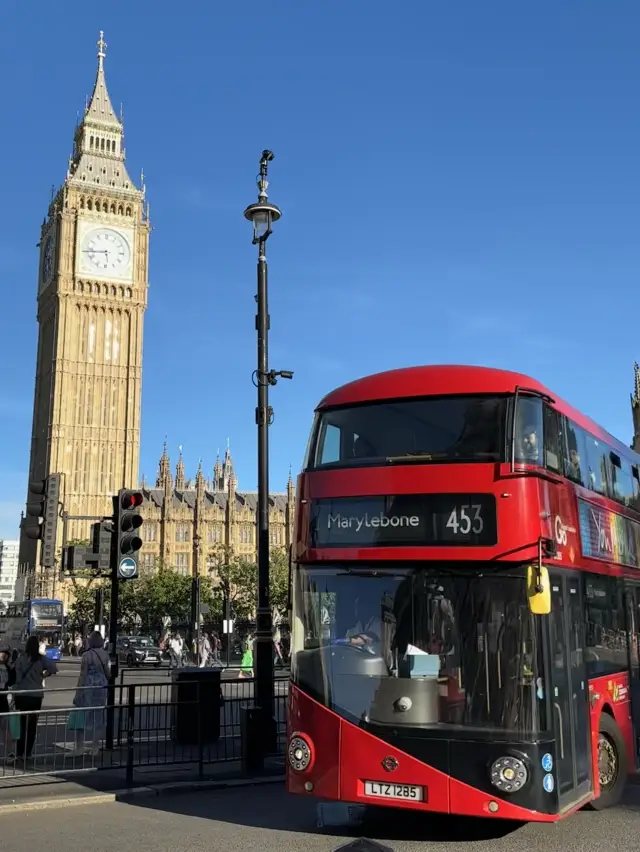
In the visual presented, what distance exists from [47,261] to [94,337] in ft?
37.0

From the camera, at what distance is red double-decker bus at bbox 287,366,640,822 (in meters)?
6.72

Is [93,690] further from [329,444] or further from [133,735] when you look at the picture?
[329,444]

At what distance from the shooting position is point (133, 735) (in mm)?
10414

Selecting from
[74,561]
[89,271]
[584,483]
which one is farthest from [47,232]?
[584,483]

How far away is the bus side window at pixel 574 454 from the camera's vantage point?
816 centimetres

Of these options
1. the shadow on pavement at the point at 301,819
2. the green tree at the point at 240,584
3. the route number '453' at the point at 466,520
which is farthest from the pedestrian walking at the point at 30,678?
the green tree at the point at 240,584

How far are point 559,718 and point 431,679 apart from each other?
3.44 ft

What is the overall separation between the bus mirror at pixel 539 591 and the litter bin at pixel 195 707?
6.08 metres

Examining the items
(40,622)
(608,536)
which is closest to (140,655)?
(40,622)

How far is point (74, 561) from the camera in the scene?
1296 cm

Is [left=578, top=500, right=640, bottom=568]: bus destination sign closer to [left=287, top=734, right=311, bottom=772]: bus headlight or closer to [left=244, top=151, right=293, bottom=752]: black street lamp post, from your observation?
[left=287, top=734, right=311, bottom=772]: bus headlight

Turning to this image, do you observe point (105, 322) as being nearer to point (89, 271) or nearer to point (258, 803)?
point (89, 271)

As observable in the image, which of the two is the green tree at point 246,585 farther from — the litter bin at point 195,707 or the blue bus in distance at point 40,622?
the litter bin at point 195,707

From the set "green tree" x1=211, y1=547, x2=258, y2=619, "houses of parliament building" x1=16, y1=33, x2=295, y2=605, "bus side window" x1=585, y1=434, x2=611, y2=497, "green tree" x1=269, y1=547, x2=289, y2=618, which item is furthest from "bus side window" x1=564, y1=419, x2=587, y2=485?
"houses of parliament building" x1=16, y1=33, x2=295, y2=605
